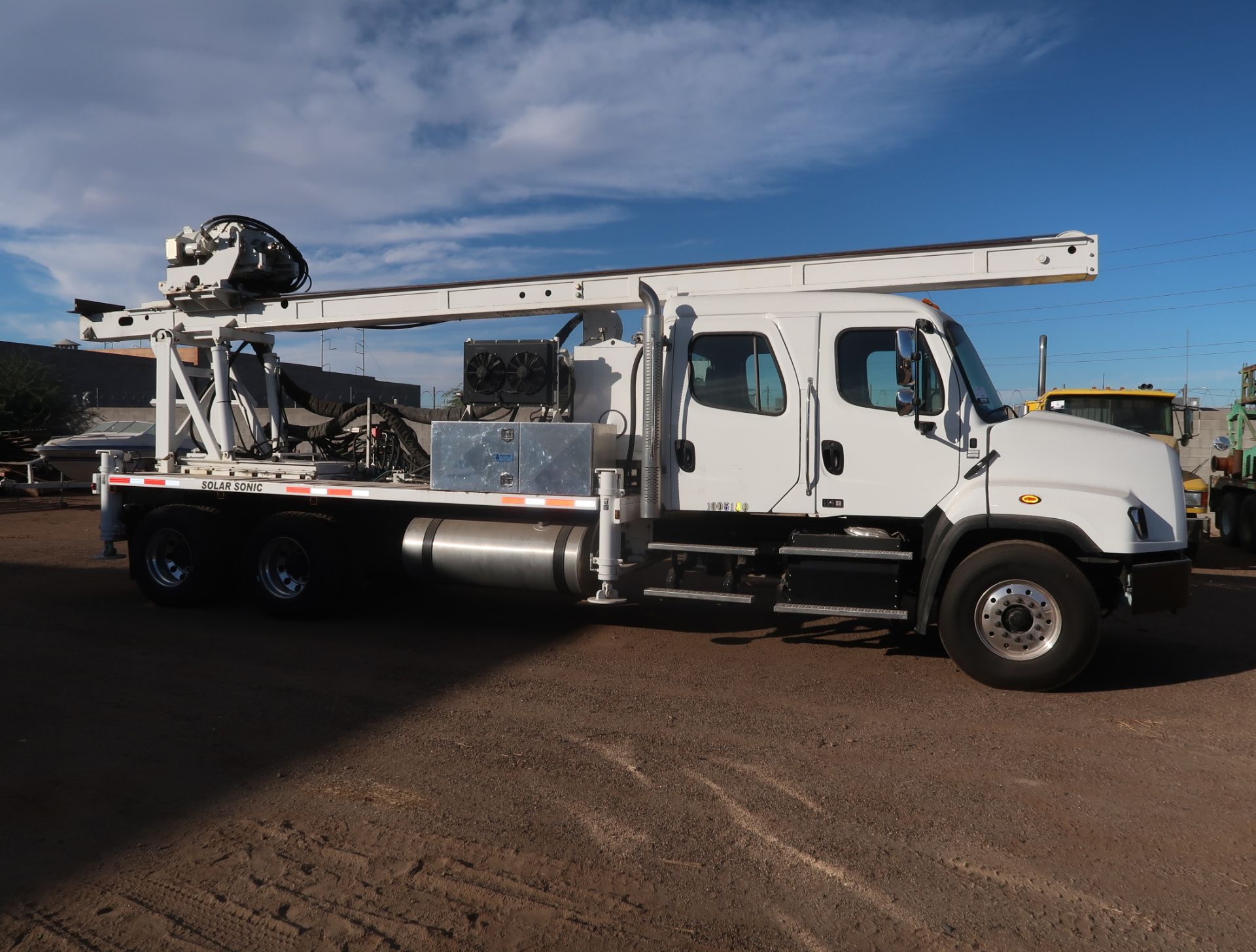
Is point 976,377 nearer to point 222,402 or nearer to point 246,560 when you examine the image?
point 246,560

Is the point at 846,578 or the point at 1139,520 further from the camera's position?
the point at 846,578

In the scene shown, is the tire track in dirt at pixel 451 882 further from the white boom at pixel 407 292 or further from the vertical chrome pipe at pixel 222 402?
the vertical chrome pipe at pixel 222 402

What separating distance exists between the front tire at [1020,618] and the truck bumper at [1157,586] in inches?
10.3

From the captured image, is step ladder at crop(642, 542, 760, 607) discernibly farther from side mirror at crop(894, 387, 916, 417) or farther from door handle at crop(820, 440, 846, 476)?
side mirror at crop(894, 387, 916, 417)

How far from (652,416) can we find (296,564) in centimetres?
379

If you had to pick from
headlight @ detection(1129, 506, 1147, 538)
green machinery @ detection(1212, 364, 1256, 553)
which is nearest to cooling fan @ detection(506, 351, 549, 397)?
headlight @ detection(1129, 506, 1147, 538)

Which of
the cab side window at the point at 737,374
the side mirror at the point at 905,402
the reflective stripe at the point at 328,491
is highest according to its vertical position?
the cab side window at the point at 737,374

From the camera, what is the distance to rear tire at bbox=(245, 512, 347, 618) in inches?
316

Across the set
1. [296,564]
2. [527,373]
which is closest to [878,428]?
[527,373]

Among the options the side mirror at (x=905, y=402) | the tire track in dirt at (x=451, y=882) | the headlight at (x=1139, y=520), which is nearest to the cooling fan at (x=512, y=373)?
the side mirror at (x=905, y=402)

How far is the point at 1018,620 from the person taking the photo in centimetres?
600

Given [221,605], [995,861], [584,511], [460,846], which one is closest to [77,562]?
[221,605]

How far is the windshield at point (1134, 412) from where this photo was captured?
1318cm

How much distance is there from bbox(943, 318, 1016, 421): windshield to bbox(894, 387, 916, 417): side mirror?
457 mm
